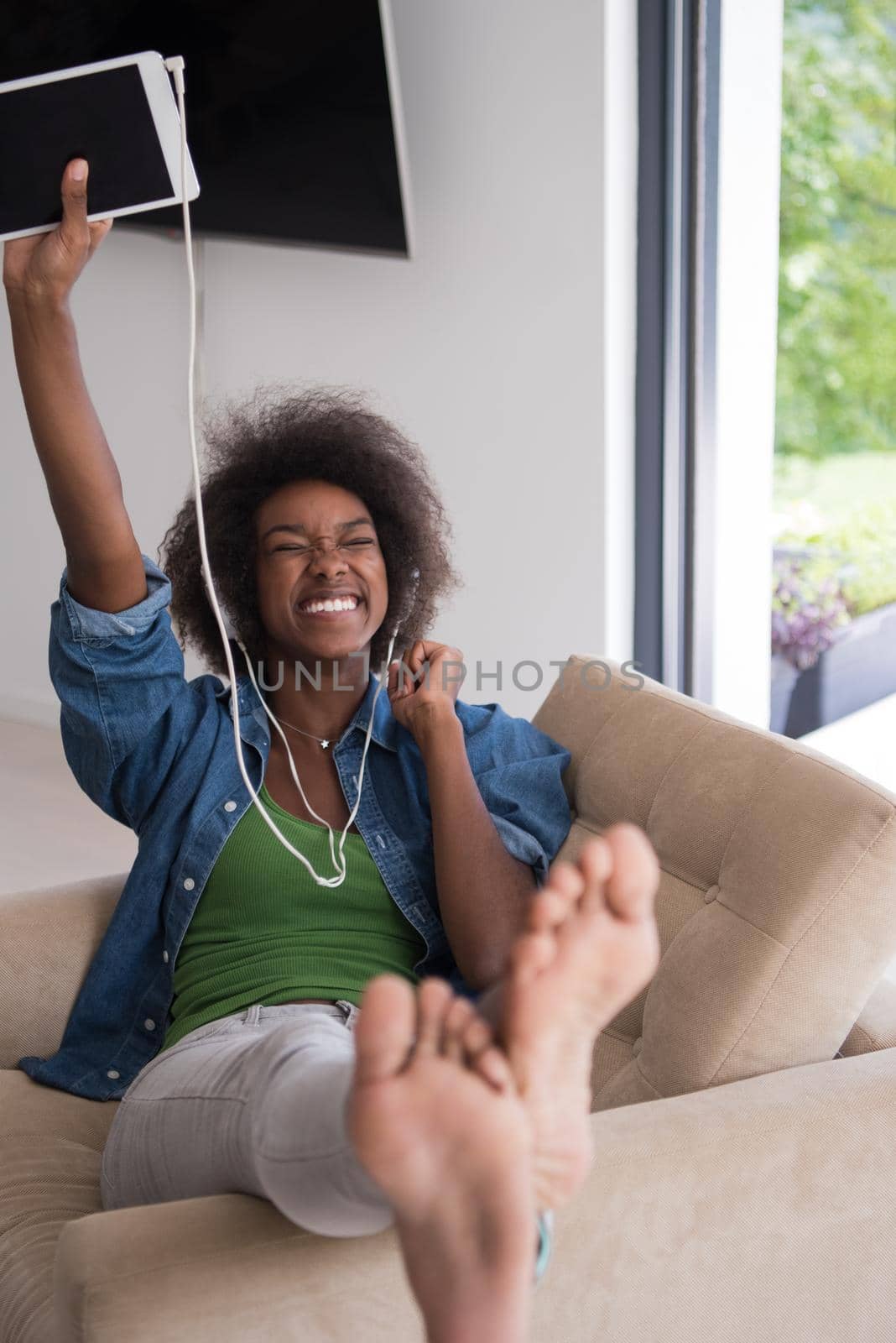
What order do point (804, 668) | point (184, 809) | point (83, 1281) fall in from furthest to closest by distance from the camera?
point (804, 668)
point (184, 809)
point (83, 1281)

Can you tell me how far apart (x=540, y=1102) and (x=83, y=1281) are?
39 cm

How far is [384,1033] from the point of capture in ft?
2.79

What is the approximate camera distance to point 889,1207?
49.0 inches

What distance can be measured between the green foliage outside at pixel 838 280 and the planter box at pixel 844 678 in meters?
0.27

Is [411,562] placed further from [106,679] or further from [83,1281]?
[83,1281]

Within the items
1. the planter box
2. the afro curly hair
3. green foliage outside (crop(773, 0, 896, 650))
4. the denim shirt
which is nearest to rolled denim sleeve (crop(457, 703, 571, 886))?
the denim shirt

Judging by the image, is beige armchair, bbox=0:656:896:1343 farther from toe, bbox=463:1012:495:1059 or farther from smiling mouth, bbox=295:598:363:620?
smiling mouth, bbox=295:598:363:620

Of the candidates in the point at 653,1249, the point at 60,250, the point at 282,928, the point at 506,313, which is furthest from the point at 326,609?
the point at 506,313

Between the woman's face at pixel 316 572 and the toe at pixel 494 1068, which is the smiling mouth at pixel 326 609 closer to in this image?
the woman's face at pixel 316 572

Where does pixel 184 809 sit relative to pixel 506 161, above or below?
below

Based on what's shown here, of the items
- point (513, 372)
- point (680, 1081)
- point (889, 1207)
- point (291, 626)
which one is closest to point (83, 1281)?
point (680, 1081)

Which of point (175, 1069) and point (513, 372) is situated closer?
point (175, 1069)

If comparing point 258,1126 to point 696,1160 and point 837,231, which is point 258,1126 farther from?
point 837,231

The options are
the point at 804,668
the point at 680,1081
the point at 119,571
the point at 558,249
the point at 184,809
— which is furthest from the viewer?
the point at 804,668
